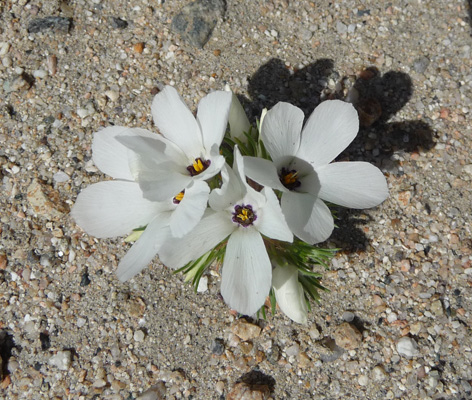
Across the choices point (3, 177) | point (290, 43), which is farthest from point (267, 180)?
point (3, 177)

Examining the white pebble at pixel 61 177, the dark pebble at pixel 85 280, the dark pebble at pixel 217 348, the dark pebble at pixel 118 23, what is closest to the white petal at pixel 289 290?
the dark pebble at pixel 217 348

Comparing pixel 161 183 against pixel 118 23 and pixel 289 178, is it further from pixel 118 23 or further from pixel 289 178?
pixel 118 23

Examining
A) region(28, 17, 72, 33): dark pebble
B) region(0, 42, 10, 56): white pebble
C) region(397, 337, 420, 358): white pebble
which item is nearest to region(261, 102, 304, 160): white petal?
region(397, 337, 420, 358): white pebble

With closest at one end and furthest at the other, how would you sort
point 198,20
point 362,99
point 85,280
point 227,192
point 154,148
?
point 227,192 → point 154,148 → point 85,280 → point 362,99 → point 198,20

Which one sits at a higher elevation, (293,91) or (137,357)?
(293,91)

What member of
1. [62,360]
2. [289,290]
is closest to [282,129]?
[289,290]

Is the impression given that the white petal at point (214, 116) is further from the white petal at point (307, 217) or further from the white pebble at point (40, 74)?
the white pebble at point (40, 74)

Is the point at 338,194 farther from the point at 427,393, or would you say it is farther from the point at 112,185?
the point at 427,393

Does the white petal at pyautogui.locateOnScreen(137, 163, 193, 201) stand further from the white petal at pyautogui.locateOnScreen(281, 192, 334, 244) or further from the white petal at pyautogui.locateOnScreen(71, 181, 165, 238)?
the white petal at pyautogui.locateOnScreen(281, 192, 334, 244)
